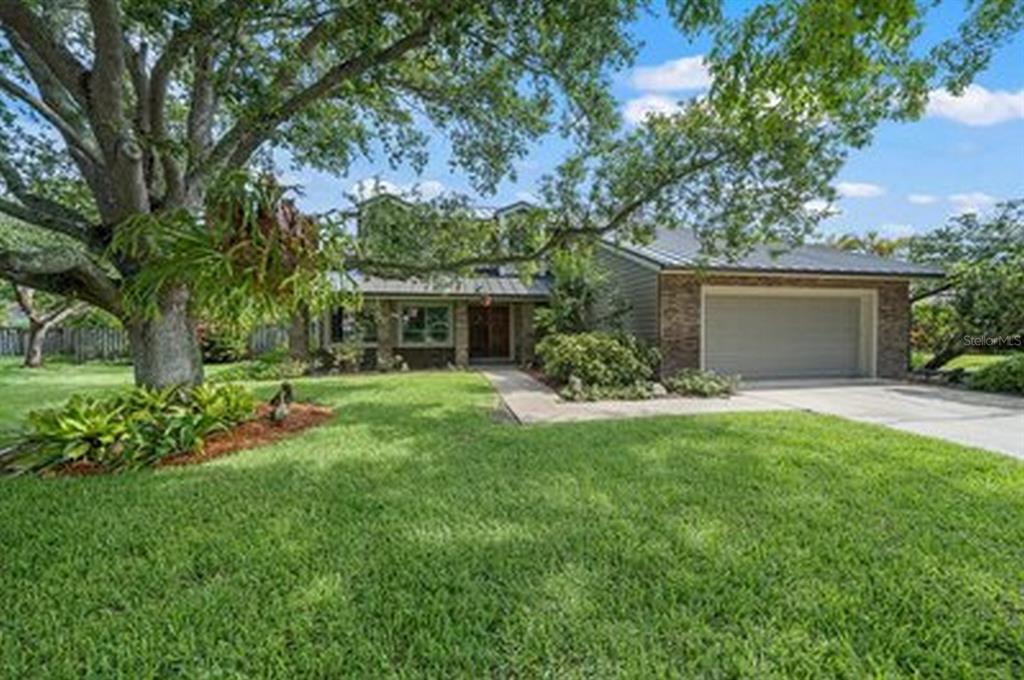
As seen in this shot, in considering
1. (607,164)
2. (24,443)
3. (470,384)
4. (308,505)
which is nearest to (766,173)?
(607,164)

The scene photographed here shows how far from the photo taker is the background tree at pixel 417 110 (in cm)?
475

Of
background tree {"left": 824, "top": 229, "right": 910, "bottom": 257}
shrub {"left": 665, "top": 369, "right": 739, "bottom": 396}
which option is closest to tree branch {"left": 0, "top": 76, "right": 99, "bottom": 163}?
shrub {"left": 665, "top": 369, "right": 739, "bottom": 396}

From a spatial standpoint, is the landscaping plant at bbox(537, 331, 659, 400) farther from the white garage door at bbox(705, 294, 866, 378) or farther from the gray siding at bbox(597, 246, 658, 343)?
the white garage door at bbox(705, 294, 866, 378)

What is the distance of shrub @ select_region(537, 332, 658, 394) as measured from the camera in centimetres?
1235

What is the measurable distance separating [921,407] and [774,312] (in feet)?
17.0

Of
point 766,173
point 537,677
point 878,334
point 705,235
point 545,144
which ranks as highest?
point 545,144

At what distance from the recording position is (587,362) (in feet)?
41.4

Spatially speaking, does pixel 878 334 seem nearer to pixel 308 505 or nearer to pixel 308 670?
pixel 308 505

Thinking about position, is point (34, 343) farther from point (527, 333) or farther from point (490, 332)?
point (527, 333)

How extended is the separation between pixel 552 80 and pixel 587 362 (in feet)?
19.9

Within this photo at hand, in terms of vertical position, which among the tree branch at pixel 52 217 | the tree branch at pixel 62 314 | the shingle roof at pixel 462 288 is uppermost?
the tree branch at pixel 52 217

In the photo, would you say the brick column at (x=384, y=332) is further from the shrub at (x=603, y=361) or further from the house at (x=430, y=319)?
the shrub at (x=603, y=361)

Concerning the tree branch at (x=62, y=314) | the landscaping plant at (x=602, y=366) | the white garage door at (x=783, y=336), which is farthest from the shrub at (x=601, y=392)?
the tree branch at (x=62, y=314)

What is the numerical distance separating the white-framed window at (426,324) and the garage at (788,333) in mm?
8527
